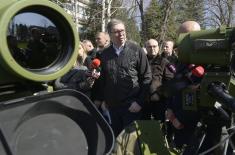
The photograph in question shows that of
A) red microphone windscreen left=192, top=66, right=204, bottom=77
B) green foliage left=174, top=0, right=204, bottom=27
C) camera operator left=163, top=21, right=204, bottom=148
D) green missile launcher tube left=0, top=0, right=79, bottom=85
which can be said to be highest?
green foliage left=174, top=0, right=204, bottom=27

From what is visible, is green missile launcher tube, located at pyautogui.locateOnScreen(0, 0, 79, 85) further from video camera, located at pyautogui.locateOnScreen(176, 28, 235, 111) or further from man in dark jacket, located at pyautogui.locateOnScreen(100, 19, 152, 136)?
man in dark jacket, located at pyautogui.locateOnScreen(100, 19, 152, 136)

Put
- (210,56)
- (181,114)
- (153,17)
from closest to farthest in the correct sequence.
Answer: (210,56) < (181,114) < (153,17)

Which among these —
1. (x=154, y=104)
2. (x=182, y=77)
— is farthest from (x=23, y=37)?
(x=154, y=104)

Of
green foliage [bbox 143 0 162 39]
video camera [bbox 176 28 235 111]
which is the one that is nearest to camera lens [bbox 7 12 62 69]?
video camera [bbox 176 28 235 111]

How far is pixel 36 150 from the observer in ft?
4.01

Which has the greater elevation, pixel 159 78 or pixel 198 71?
pixel 198 71

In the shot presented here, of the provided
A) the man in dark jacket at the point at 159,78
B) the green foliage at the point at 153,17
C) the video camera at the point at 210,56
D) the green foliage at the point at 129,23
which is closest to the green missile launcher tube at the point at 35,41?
the video camera at the point at 210,56

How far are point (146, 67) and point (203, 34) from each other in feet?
5.67

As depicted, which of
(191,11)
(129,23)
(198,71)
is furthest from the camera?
(191,11)

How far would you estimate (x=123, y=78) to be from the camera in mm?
3832

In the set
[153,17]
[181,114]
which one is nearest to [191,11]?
[153,17]

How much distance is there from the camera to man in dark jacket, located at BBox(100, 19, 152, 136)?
3.84 meters

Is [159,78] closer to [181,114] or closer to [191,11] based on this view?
[181,114]

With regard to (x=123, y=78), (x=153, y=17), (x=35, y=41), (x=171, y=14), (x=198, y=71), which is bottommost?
(x=123, y=78)
